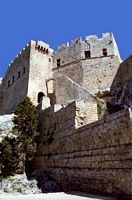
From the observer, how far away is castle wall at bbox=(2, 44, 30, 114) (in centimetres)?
2919

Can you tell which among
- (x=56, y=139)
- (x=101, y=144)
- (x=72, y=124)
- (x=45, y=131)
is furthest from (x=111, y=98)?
(x=101, y=144)

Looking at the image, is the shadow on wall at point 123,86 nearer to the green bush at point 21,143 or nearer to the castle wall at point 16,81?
the green bush at point 21,143

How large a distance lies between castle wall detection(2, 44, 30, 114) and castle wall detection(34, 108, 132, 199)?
15489 millimetres

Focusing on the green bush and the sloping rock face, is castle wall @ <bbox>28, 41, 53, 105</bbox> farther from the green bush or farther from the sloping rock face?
the green bush

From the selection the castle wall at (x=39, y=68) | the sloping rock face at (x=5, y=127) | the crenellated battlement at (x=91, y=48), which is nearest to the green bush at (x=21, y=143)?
the sloping rock face at (x=5, y=127)

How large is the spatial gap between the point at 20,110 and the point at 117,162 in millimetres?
10424

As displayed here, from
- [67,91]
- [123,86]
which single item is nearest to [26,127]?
[67,91]

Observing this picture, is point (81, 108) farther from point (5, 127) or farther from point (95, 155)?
point (5, 127)

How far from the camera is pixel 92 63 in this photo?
95.3 ft

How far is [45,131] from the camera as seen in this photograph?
1677cm

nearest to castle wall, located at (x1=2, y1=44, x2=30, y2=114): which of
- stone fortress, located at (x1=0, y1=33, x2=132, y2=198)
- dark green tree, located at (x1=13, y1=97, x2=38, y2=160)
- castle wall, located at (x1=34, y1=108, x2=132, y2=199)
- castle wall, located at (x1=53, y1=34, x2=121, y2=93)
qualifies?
stone fortress, located at (x1=0, y1=33, x2=132, y2=198)

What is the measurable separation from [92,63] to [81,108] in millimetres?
17732

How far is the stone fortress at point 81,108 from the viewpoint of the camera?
8328mm

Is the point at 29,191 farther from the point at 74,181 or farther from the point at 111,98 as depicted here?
the point at 111,98
